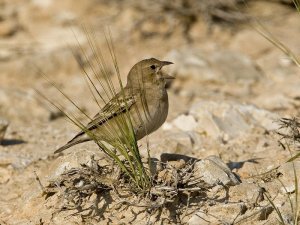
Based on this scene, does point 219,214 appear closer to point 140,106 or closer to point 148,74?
point 140,106

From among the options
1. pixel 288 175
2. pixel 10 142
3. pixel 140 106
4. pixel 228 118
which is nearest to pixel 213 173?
pixel 288 175

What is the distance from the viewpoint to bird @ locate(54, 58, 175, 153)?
252 inches

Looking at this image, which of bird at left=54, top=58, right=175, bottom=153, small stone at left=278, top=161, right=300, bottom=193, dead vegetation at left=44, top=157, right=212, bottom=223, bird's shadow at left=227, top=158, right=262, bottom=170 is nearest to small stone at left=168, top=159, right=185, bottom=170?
dead vegetation at left=44, top=157, right=212, bottom=223

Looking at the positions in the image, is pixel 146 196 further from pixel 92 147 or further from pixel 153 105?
pixel 92 147

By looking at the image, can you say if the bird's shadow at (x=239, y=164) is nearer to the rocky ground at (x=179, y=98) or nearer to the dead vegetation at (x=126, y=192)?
the rocky ground at (x=179, y=98)

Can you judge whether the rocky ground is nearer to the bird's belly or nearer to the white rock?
the white rock

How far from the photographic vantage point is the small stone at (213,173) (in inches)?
226

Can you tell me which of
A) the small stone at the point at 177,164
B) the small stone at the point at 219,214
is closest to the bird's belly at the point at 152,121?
the small stone at the point at 177,164

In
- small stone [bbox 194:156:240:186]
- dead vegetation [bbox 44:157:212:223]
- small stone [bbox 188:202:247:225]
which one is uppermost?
dead vegetation [bbox 44:157:212:223]

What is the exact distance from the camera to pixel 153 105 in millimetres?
6715

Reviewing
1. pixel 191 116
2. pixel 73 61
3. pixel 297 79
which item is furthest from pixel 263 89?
pixel 73 61

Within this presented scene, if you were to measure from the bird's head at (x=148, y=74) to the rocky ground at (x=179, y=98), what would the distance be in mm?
635

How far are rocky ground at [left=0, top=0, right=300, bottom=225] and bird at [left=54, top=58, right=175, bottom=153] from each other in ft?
0.81

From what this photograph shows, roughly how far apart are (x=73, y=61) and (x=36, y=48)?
3.20 feet
